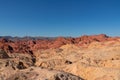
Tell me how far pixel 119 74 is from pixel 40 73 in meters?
12.7

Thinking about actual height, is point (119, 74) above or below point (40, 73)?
below

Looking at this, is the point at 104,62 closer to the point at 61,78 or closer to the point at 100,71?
the point at 100,71

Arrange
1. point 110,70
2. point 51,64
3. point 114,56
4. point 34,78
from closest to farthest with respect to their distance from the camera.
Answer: point 34,78
point 110,70
point 51,64
point 114,56

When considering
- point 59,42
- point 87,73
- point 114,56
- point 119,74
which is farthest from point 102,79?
point 59,42

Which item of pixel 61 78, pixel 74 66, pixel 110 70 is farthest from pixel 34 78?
pixel 74 66

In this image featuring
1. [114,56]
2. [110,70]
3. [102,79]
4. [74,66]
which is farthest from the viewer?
[114,56]

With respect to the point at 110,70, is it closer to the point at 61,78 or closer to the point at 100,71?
the point at 100,71

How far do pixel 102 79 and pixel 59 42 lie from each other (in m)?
105

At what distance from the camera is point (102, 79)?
22.9 meters

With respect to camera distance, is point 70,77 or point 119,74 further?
point 119,74

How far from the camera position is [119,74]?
23.2 m

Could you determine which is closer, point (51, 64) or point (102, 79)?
point (102, 79)

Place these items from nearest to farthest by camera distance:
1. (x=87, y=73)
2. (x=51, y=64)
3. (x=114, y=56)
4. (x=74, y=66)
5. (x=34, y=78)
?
(x=34, y=78), (x=87, y=73), (x=74, y=66), (x=51, y=64), (x=114, y=56)

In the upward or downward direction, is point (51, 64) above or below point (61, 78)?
below
